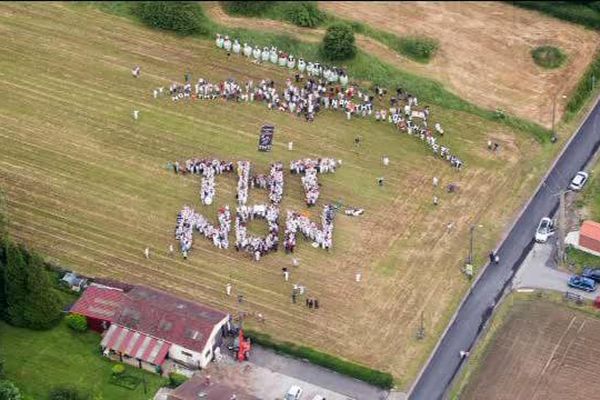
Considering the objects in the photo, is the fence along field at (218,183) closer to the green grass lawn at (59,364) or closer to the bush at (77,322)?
the bush at (77,322)

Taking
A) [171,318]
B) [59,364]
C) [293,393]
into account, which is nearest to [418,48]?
[171,318]

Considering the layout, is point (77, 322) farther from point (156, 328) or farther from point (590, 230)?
point (590, 230)

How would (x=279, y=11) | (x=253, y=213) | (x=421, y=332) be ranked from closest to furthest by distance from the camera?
(x=421, y=332) → (x=253, y=213) → (x=279, y=11)

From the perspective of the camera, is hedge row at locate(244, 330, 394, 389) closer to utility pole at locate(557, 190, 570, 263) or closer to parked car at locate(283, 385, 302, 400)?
parked car at locate(283, 385, 302, 400)

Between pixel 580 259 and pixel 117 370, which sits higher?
pixel 580 259

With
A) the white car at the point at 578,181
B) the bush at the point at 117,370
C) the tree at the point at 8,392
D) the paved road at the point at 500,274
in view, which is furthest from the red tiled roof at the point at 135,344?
the white car at the point at 578,181

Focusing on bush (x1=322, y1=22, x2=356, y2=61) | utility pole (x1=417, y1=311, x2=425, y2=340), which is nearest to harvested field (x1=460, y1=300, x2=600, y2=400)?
utility pole (x1=417, y1=311, x2=425, y2=340)
